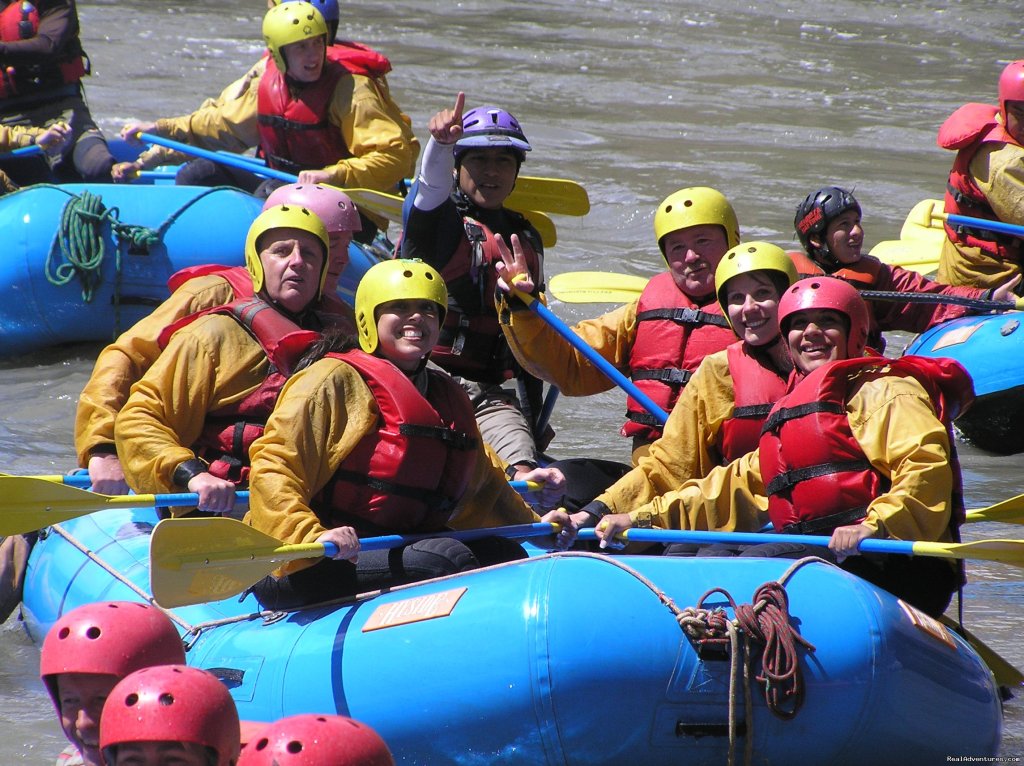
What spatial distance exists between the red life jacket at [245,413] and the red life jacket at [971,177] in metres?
3.58

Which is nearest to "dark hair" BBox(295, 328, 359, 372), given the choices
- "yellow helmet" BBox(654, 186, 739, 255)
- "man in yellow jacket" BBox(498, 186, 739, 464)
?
"man in yellow jacket" BBox(498, 186, 739, 464)

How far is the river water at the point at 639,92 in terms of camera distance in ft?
26.0

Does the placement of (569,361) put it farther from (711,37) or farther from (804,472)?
(711,37)

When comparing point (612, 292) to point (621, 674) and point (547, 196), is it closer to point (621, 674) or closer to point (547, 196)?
point (547, 196)

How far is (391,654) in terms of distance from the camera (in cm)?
372

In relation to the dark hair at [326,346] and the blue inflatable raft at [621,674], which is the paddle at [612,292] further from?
the blue inflatable raft at [621,674]

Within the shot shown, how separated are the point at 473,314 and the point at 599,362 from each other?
0.55 meters

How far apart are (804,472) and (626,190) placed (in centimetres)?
751

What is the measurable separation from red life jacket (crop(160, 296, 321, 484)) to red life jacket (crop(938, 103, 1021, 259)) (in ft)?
11.7

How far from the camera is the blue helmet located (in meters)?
5.53

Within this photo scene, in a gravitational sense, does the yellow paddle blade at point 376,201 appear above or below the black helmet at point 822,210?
below

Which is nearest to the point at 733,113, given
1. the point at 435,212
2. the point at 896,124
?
the point at 896,124

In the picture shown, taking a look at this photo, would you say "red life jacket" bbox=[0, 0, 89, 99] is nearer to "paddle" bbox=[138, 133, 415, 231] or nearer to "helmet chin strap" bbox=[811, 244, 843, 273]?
A: "paddle" bbox=[138, 133, 415, 231]

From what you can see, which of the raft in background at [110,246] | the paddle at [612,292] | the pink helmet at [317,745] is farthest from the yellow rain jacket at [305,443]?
the raft in background at [110,246]
